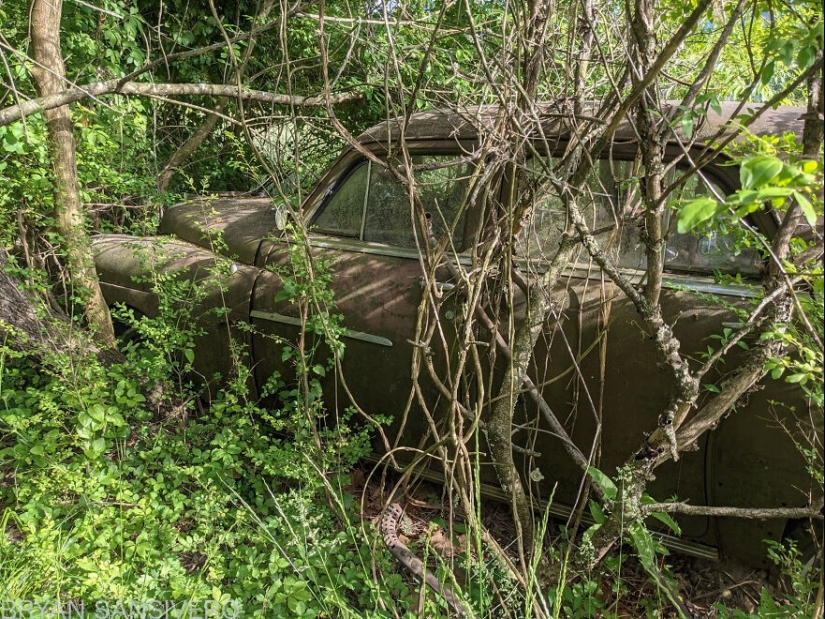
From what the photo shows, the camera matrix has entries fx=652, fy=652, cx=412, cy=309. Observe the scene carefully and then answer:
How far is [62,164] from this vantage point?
3.38m

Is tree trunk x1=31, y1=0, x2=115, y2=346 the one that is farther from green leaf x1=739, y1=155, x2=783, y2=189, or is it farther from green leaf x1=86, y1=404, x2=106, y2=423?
green leaf x1=739, y1=155, x2=783, y2=189

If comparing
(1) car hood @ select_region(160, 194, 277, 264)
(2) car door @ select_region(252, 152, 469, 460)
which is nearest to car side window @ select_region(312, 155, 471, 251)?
(2) car door @ select_region(252, 152, 469, 460)

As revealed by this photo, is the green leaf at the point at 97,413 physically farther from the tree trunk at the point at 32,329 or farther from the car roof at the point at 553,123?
the car roof at the point at 553,123

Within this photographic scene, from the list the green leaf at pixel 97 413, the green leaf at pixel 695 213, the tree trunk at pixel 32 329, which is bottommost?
the green leaf at pixel 97 413

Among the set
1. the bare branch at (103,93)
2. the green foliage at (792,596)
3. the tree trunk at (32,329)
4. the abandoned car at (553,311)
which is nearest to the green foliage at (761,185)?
the abandoned car at (553,311)

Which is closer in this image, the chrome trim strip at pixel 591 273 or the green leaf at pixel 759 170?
the green leaf at pixel 759 170

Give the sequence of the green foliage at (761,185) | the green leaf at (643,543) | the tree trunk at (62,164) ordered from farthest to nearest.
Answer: the tree trunk at (62,164), the green leaf at (643,543), the green foliage at (761,185)

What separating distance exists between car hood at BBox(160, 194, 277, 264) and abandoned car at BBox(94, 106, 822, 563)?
0.02m

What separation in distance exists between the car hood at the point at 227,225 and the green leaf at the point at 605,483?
1948 millimetres

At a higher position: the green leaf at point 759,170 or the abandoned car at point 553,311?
the green leaf at point 759,170

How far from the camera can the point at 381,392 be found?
2.96 meters

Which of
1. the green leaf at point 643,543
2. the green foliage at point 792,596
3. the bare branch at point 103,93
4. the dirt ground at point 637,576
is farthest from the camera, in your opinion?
the bare branch at point 103,93

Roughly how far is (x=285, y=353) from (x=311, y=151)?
315 cm

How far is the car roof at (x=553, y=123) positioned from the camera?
233cm
